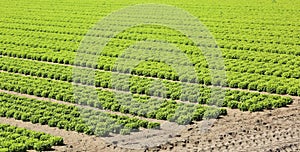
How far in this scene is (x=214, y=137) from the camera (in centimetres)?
1859

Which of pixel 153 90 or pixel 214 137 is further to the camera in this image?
pixel 153 90

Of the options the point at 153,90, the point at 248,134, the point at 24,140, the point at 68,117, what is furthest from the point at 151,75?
the point at 24,140

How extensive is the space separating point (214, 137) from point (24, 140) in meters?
6.52

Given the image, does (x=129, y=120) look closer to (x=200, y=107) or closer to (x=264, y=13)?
(x=200, y=107)

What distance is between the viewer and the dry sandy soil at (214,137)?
58.5 feet

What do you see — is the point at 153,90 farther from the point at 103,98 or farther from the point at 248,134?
the point at 248,134

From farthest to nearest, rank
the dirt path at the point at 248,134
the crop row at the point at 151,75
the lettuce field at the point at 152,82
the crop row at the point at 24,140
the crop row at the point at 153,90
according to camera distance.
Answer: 1. the crop row at the point at 151,75
2. the crop row at the point at 153,90
3. the lettuce field at the point at 152,82
4. the crop row at the point at 24,140
5. the dirt path at the point at 248,134

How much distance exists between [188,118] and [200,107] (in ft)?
4.36

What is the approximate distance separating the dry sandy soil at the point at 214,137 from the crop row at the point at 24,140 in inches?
14.1

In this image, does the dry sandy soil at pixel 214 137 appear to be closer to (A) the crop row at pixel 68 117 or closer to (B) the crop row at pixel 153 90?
(A) the crop row at pixel 68 117

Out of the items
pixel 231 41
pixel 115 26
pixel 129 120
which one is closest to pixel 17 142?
pixel 129 120

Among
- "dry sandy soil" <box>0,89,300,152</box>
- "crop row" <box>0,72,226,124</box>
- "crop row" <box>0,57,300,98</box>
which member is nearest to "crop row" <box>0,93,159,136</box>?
"dry sandy soil" <box>0,89,300,152</box>

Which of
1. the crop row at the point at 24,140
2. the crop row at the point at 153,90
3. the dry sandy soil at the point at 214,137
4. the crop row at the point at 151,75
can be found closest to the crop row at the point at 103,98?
the crop row at the point at 153,90

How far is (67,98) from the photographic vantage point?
75.8 feet
